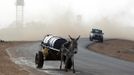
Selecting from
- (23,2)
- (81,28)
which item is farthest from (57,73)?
(23,2)

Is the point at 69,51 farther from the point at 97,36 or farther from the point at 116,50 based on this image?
the point at 97,36

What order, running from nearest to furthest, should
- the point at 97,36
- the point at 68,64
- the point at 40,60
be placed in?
the point at 68,64 < the point at 40,60 < the point at 97,36

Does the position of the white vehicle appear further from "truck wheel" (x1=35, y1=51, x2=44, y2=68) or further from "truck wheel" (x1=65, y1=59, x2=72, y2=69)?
"truck wheel" (x1=65, y1=59, x2=72, y2=69)

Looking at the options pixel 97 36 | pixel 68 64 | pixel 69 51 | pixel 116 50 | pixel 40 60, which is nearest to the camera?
pixel 69 51

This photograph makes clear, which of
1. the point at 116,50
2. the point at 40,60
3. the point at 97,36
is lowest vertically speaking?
the point at 97,36

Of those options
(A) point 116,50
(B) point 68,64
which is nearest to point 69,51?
(B) point 68,64

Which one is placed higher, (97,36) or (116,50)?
(116,50)

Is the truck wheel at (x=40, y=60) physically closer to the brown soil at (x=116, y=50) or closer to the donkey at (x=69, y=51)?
the donkey at (x=69, y=51)

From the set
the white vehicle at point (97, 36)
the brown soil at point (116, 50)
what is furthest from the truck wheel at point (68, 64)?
the white vehicle at point (97, 36)

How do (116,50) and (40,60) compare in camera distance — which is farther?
(116,50)

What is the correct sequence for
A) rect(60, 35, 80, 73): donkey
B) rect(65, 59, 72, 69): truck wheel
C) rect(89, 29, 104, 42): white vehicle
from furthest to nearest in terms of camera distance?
rect(89, 29, 104, 42): white vehicle < rect(65, 59, 72, 69): truck wheel < rect(60, 35, 80, 73): donkey

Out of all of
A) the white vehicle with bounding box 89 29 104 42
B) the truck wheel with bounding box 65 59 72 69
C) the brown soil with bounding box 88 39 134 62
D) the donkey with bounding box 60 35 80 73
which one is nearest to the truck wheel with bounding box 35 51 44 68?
the donkey with bounding box 60 35 80 73

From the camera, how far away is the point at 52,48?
30859 millimetres

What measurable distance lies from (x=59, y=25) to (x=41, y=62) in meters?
105
